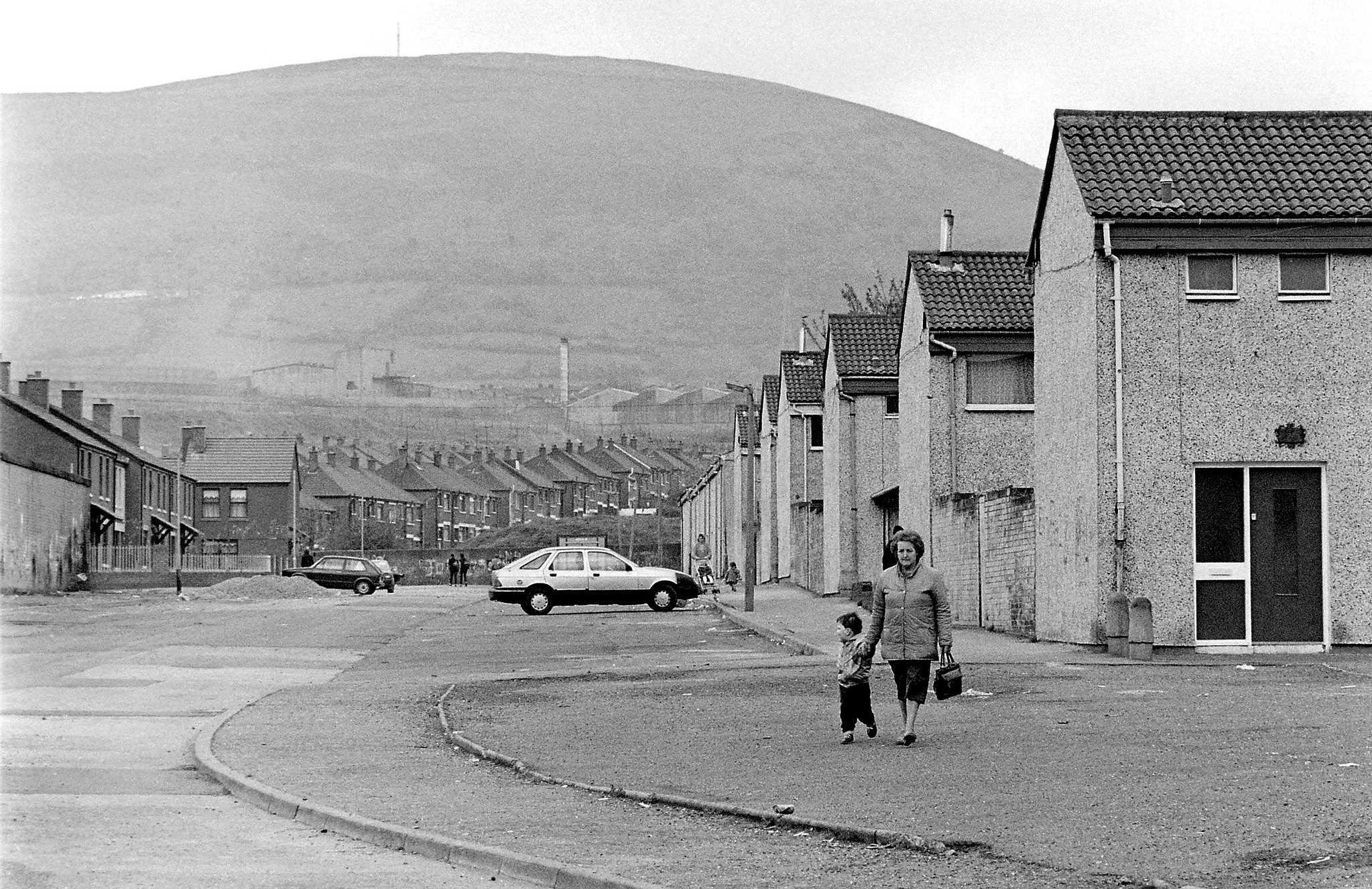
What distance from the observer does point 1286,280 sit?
2630 cm

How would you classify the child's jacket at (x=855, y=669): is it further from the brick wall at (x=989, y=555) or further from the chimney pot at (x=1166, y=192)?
the brick wall at (x=989, y=555)

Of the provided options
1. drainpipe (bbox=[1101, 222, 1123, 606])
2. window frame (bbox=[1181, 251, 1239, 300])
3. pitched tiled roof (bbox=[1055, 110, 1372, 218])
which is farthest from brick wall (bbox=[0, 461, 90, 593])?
window frame (bbox=[1181, 251, 1239, 300])

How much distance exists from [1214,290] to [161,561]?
257ft

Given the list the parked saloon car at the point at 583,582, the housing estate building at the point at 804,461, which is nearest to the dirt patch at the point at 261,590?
the housing estate building at the point at 804,461

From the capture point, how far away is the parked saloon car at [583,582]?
50188 millimetres

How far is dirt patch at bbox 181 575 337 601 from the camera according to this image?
69.8 metres

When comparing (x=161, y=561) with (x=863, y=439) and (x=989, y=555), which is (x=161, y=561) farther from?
(x=989, y=555)

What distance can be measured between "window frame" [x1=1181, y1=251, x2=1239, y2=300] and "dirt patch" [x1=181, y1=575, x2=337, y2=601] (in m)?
47.7

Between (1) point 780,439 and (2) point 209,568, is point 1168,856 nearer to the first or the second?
(1) point 780,439

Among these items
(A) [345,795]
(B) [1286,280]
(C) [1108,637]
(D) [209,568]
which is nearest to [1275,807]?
(A) [345,795]

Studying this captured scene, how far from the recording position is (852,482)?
5169 cm

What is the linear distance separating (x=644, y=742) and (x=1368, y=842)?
7842 millimetres

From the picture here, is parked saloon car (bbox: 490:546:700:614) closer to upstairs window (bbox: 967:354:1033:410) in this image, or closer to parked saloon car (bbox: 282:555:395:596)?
upstairs window (bbox: 967:354:1033:410)

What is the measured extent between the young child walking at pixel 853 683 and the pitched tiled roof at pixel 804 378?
43448mm
